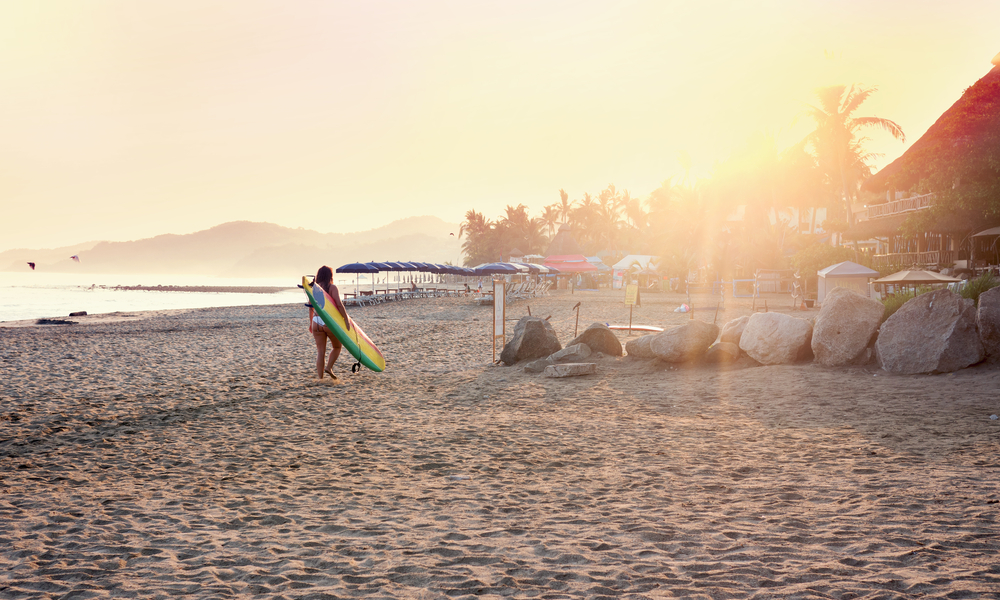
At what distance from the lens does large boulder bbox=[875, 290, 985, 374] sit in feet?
25.0

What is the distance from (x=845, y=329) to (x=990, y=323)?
1.63 m

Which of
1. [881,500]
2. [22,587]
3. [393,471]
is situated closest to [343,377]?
[393,471]

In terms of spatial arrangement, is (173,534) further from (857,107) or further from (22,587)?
(857,107)

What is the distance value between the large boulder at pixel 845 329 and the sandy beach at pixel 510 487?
0.37m

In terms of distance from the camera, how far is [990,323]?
766 cm

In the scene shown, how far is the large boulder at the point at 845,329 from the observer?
8383mm

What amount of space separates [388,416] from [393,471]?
2055mm

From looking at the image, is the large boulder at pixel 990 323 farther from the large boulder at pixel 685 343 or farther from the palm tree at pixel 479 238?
the palm tree at pixel 479 238

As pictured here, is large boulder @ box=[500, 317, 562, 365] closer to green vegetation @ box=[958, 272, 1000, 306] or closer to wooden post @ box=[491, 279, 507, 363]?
wooden post @ box=[491, 279, 507, 363]

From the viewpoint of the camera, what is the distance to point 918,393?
6.81m

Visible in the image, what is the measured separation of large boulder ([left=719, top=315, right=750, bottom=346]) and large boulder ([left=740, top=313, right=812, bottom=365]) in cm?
30

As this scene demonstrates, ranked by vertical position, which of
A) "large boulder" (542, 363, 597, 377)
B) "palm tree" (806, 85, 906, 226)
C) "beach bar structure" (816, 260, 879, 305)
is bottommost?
"large boulder" (542, 363, 597, 377)

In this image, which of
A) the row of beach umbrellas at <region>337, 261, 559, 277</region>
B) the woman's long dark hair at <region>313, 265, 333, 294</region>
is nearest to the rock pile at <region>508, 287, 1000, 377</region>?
the woman's long dark hair at <region>313, 265, 333, 294</region>

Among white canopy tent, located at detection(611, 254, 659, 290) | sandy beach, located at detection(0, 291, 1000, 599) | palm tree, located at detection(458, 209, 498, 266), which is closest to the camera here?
sandy beach, located at detection(0, 291, 1000, 599)
